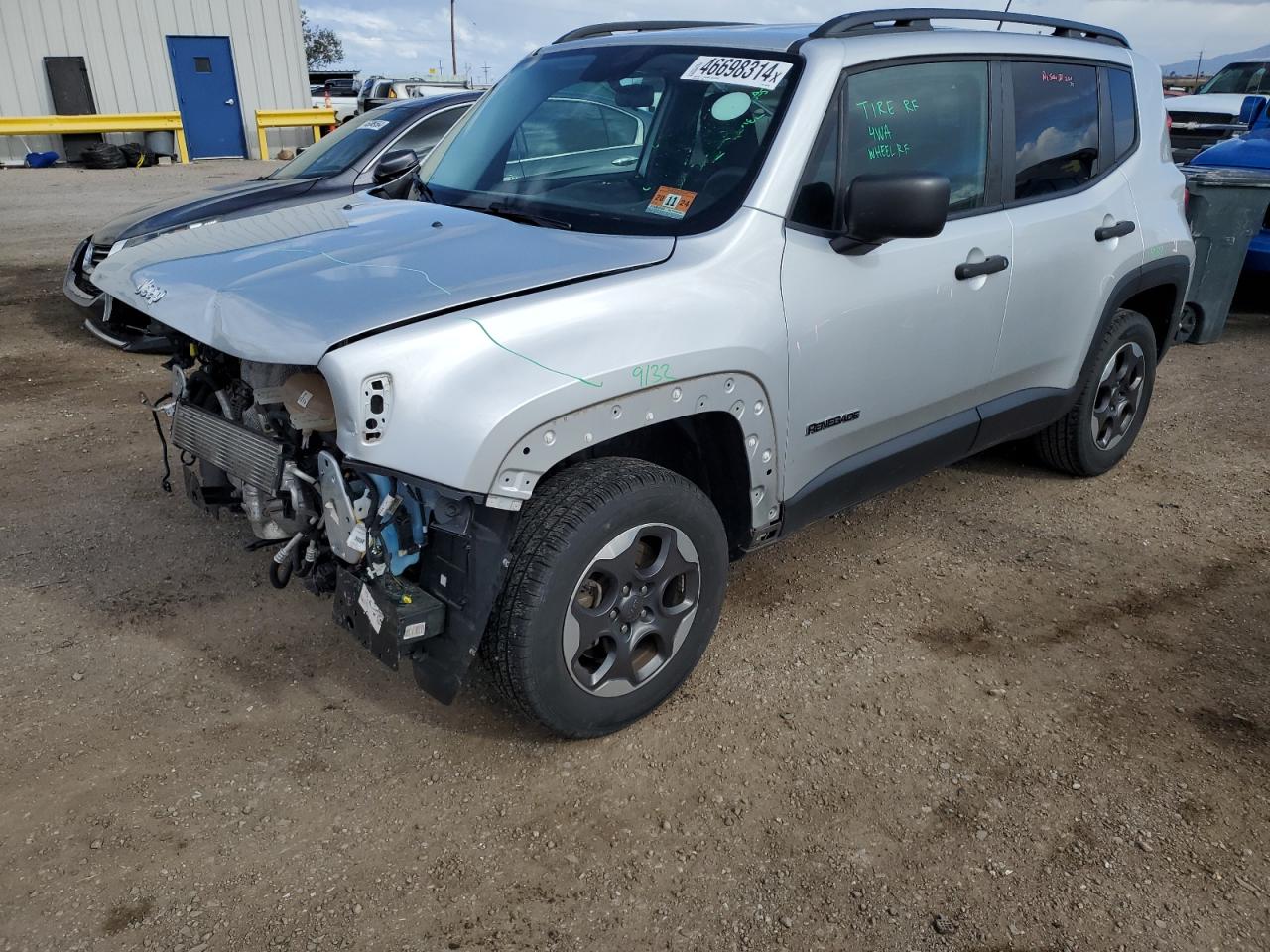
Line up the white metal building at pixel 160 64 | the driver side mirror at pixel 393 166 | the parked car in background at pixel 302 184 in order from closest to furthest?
1. the driver side mirror at pixel 393 166
2. the parked car in background at pixel 302 184
3. the white metal building at pixel 160 64

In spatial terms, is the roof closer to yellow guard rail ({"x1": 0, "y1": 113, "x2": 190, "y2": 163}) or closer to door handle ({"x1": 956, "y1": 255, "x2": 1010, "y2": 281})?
door handle ({"x1": 956, "y1": 255, "x2": 1010, "y2": 281})

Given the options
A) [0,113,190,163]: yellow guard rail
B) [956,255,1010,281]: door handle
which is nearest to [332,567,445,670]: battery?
[956,255,1010,281]: door handle

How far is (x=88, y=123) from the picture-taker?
62.1 ft

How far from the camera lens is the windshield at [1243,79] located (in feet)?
46.4

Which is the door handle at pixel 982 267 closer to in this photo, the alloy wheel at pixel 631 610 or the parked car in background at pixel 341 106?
the alloy wheel at pixel 631 610

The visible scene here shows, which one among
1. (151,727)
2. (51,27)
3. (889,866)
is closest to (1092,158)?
(889,866)

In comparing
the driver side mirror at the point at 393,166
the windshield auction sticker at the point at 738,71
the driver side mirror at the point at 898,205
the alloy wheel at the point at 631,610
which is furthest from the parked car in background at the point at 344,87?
the alloy wheel at the point at 631,610

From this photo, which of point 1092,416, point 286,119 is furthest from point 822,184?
point 286,119

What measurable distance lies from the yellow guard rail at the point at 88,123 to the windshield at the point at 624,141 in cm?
1863

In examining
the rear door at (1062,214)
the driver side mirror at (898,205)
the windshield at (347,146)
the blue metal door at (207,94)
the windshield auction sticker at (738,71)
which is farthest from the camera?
the blue metal door at (207,94)

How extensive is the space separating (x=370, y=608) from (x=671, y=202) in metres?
1.50

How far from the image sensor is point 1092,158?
13.7 feet

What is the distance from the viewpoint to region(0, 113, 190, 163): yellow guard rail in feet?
60.8

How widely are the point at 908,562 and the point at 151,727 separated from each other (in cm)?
284
